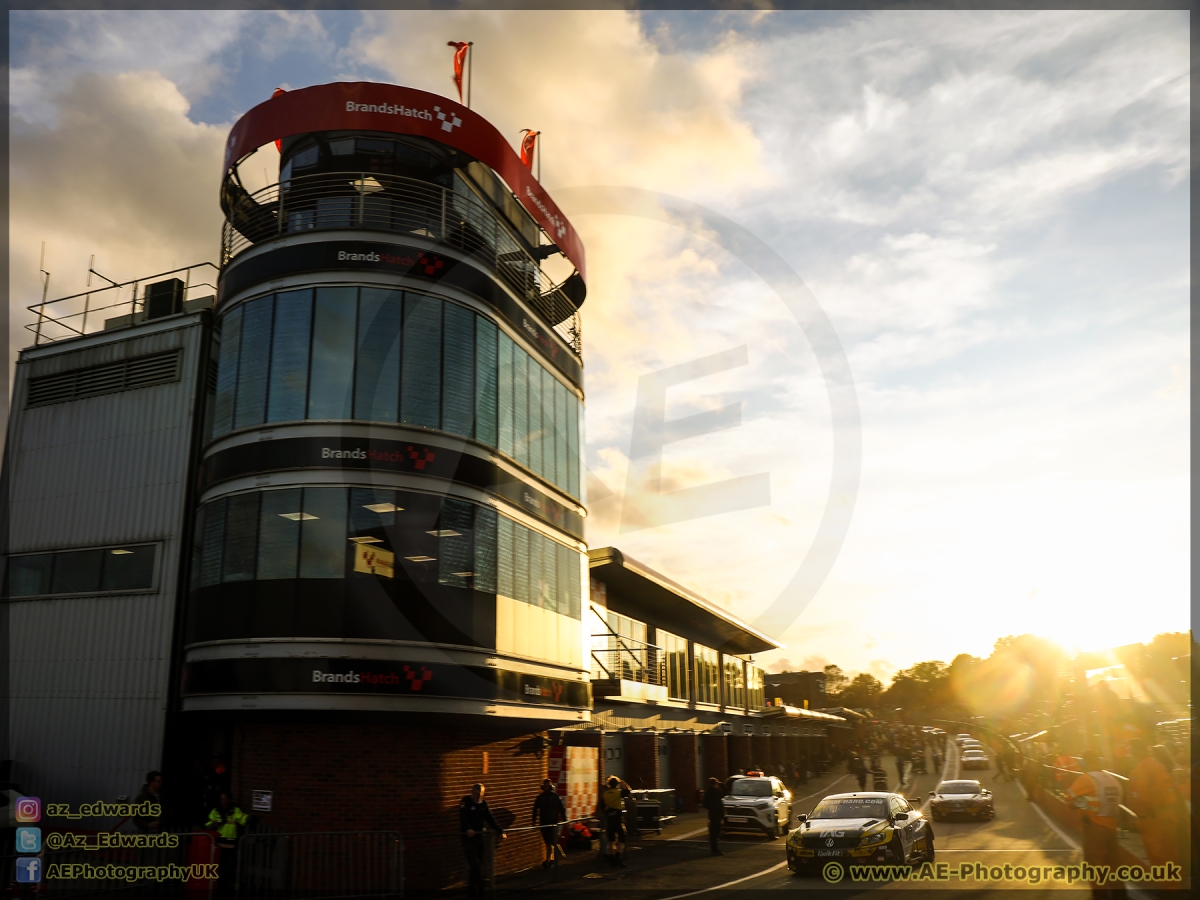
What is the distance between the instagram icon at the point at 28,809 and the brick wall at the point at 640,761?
19934 mm

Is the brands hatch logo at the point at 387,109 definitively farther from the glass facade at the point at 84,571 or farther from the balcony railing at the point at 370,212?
the glass facade at the point at 84,571

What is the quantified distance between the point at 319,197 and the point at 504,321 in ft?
16.6

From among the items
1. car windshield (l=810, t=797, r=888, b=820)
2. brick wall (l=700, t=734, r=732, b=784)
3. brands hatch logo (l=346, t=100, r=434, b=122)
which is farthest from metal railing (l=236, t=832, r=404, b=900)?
brick wall (l=700, t=734, r=732, b=784)

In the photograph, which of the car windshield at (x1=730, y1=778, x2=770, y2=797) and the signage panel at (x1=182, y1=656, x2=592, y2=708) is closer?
the signage panel at (x1=182, y1=656, x2=592, y2=708)

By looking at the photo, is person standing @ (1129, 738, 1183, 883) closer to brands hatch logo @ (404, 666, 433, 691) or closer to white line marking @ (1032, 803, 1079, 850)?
white line marking @ (1032, 803, 1079, 850)

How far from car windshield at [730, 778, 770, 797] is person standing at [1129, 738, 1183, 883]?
14116 millimetres

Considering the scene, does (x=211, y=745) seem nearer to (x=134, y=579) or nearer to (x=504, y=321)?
(x=134, y=579)

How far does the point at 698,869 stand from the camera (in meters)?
19.2

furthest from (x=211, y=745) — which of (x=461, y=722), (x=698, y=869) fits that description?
(x=698, y=869)

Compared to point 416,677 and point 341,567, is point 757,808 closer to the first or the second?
point 416,677

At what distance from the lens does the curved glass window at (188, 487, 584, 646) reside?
16141 mm

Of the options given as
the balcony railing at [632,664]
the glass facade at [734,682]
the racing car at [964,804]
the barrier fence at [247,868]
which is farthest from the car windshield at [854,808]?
the glass facade at [734,682]

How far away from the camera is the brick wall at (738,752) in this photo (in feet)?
156

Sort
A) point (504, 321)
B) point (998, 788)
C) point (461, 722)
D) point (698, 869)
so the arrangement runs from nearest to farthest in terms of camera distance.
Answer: point (461, 722), point (698, 869), point (504, 321), point (998, 788)
